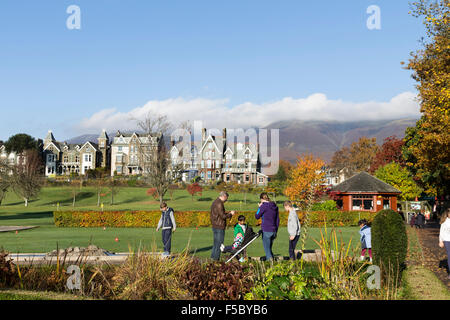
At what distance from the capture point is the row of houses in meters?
89.6

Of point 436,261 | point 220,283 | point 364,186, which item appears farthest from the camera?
point 364,186

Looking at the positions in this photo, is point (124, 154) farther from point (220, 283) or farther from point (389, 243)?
point (220, 283)

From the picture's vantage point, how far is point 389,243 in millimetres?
9500

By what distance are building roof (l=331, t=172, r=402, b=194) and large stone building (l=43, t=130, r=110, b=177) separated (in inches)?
2814

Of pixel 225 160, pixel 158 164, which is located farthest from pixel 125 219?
pixel 225 160

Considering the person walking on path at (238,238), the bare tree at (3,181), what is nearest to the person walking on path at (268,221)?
the person walking on path at (238,238)

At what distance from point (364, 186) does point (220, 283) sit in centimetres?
3704

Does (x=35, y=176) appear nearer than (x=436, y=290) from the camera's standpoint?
No

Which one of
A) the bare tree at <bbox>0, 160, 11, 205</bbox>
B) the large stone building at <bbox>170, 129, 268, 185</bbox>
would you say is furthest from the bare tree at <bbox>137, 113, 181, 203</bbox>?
the large stone building at <bbox>170, 129, 268, 185</bbox>

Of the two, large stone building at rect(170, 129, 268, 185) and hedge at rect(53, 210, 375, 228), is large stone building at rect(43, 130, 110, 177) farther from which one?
hedge at rect(53, 210, 375, 228)
